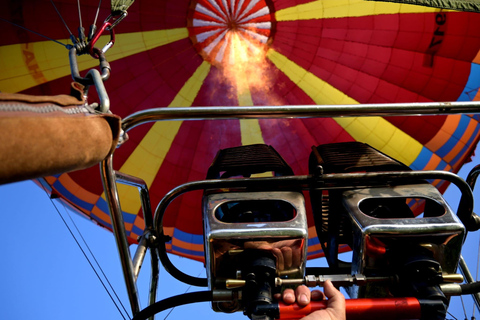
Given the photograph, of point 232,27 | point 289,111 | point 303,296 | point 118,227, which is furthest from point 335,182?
point 232,27

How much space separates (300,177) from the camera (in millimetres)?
1172

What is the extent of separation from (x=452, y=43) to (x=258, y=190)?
410 cm

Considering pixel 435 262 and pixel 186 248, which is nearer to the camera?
pixel 435 262

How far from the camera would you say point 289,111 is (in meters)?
0.98

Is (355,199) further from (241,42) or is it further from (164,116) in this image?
(241,42)

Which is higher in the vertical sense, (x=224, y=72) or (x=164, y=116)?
(x=224, y=72)

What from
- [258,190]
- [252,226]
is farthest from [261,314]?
[258,190]

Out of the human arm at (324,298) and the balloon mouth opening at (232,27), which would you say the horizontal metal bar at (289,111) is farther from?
the balloon mouth opening at (232,27)

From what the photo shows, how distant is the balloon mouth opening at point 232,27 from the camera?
13.8 ft

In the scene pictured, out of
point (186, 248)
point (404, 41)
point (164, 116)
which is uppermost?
point (404, 41)

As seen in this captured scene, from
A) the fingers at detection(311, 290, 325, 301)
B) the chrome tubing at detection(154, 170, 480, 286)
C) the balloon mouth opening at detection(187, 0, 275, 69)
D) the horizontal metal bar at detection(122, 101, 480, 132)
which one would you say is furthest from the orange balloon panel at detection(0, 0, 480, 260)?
the fingers at detection(311, 290, 325, 301)

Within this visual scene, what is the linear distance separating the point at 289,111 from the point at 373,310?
532 millimetres

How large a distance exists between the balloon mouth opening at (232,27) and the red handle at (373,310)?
3.85 m

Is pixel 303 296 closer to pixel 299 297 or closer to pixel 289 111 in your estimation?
pixel 299 297
